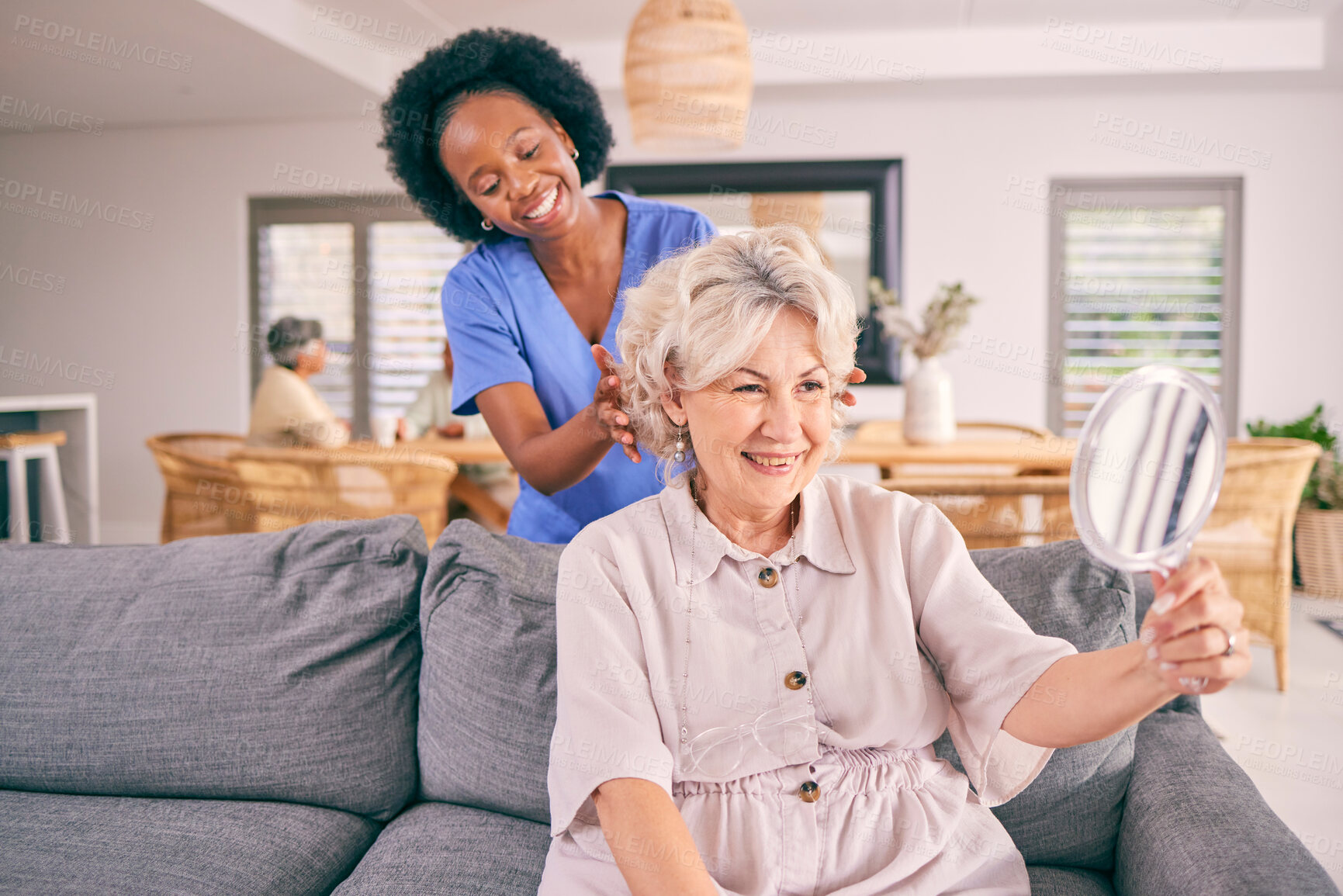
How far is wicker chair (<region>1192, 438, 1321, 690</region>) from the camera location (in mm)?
2975

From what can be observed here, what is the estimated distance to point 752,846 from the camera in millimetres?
1103

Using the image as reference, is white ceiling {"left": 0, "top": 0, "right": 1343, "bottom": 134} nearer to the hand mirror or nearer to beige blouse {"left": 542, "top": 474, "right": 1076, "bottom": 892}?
beige blouse {"left": 542, "top": 474, "right": 1076, "bottom": 892}

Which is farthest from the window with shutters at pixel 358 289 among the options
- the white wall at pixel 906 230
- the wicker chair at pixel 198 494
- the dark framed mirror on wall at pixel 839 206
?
the wicker chair at pixel 198 494

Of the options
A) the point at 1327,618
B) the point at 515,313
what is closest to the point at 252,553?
the point at 515,313

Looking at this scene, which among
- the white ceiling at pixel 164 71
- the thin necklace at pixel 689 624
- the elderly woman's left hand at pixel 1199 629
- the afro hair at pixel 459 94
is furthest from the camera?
the white ceiling at pixel 164 71

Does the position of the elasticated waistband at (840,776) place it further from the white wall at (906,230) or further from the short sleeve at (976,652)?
the white wall at (906,230)

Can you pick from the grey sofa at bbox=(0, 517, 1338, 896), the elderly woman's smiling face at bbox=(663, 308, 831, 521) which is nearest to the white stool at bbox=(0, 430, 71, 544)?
the grey sofa at bbox=(0, 517, 1338, 896)

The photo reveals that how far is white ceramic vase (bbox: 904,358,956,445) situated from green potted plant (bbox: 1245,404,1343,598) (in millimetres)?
2095

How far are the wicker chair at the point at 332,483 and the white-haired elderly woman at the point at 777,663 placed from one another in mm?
2080

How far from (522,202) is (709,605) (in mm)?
809

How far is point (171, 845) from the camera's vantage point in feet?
4.58

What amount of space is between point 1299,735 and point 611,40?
14.9 ft

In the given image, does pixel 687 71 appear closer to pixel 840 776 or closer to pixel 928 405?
pixel 928 405

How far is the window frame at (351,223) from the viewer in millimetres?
5801
